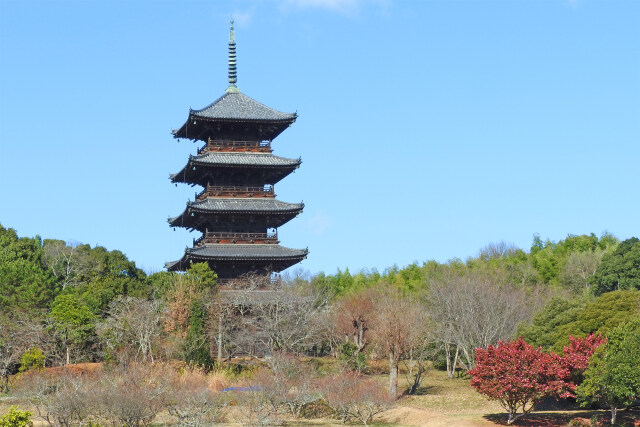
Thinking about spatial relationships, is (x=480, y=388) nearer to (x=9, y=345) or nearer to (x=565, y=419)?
(x=565, y=419)

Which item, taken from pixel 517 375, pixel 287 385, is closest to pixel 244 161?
pixel 287 385

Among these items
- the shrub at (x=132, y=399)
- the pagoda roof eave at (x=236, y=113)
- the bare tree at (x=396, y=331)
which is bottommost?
the shrub at (x=132, y=399)

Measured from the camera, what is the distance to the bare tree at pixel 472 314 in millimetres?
52062

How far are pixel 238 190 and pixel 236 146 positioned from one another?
2.40 m

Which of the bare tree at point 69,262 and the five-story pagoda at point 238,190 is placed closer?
the five-story pagoda at point 238,190

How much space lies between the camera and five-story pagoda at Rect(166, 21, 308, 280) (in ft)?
172

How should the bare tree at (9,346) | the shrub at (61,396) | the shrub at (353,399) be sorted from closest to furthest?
the shrub at (61,396)
the shrub at (353,399)
the bare tree at (9,346)

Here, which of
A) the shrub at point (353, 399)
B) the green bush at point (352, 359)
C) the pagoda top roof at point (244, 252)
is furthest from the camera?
the pagoda top roof at point (244, 252)

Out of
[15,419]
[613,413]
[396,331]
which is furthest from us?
[396,331]

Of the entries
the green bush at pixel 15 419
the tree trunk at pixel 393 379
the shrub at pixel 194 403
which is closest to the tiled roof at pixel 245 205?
the tree trunk at pixel 393 379

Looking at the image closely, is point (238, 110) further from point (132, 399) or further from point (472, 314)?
point (132, 399)

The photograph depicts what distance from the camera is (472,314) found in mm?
52812

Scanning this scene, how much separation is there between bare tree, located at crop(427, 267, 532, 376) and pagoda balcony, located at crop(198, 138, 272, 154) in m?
12.5

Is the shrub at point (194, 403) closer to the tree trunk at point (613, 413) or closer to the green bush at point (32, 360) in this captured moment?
the green bush at point (32, 360)
